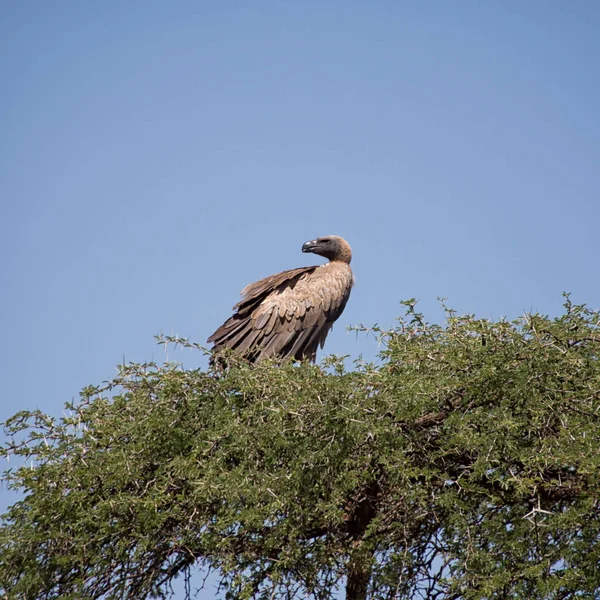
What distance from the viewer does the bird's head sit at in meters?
11.8

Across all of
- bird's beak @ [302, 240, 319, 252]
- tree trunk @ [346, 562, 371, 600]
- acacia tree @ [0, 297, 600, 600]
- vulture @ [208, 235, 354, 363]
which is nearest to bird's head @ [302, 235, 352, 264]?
bird's beak @ [302, 240, 319, 252]

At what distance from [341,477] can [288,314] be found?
4746 millimetres

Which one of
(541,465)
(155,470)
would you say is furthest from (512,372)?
(155,470)

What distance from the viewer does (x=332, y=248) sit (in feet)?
38.7

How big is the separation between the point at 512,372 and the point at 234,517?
190 centimetres

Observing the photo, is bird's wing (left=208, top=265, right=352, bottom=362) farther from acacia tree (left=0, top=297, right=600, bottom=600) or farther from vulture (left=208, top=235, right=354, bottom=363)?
acacia tree (left=0, top=297, right=600, bottom=600)

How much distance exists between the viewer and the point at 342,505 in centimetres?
630

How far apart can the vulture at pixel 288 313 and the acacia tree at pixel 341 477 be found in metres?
3.47

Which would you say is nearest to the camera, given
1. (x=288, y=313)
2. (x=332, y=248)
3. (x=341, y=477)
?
(x=341, y=477)

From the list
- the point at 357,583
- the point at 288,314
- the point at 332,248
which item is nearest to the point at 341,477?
the point at 357,583

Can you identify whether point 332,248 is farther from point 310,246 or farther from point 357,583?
point 357,583

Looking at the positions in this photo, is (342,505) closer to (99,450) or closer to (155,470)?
(155,470)

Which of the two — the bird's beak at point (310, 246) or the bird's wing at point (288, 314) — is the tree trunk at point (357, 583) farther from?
the bird's beak at point (310, 246)

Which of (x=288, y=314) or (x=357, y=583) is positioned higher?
(x=288, y=314)
